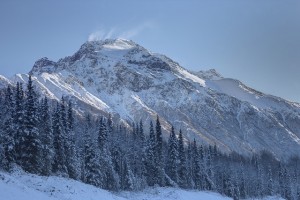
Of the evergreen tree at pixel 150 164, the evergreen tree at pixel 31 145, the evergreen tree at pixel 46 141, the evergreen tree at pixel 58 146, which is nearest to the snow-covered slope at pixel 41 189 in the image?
the evergreen tree at pixel 31 145

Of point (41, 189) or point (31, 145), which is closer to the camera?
point (41, 189)

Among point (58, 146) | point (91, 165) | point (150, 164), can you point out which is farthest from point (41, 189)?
point (150, 164)

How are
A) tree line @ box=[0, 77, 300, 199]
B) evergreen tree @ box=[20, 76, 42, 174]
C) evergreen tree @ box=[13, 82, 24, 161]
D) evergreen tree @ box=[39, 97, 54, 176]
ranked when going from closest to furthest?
evergreen tree @ box=[20, 76, 42, 174] → evergreen tree @ box=[13, 82, 24, 161] → tree line @ box=[0, 77, 300, 199] → evergreen tree @ box=[39, 97, 54, 176]

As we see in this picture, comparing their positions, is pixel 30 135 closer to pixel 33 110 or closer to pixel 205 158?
pixel 33 110

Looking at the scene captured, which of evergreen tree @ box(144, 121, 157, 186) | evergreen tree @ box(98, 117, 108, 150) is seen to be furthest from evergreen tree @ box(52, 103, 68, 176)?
evergreen tree @ box(144, 121, 157, 186)

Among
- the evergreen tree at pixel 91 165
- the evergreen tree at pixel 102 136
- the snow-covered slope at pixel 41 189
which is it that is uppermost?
the evergreen tree at pixel 102 136

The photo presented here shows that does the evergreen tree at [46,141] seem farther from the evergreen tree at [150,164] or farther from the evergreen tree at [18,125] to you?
the evergreen tree at [150,164]

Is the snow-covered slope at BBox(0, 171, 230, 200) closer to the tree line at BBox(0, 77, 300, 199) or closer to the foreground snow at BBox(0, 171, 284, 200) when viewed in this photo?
the foreground snow at BBox(0, 171, 284, 200)

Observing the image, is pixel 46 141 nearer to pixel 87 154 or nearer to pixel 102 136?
pixel 87 154

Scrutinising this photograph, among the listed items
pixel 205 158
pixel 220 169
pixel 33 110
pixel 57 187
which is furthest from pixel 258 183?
pixel 57 187

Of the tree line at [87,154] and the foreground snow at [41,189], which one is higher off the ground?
the tree line at [87,154]

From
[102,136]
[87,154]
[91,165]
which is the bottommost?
[91,165]

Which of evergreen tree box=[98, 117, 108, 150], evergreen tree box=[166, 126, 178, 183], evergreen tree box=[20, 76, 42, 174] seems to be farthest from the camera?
evergreen tree box=[166, 126, 178, 183]

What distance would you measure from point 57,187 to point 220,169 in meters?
107
